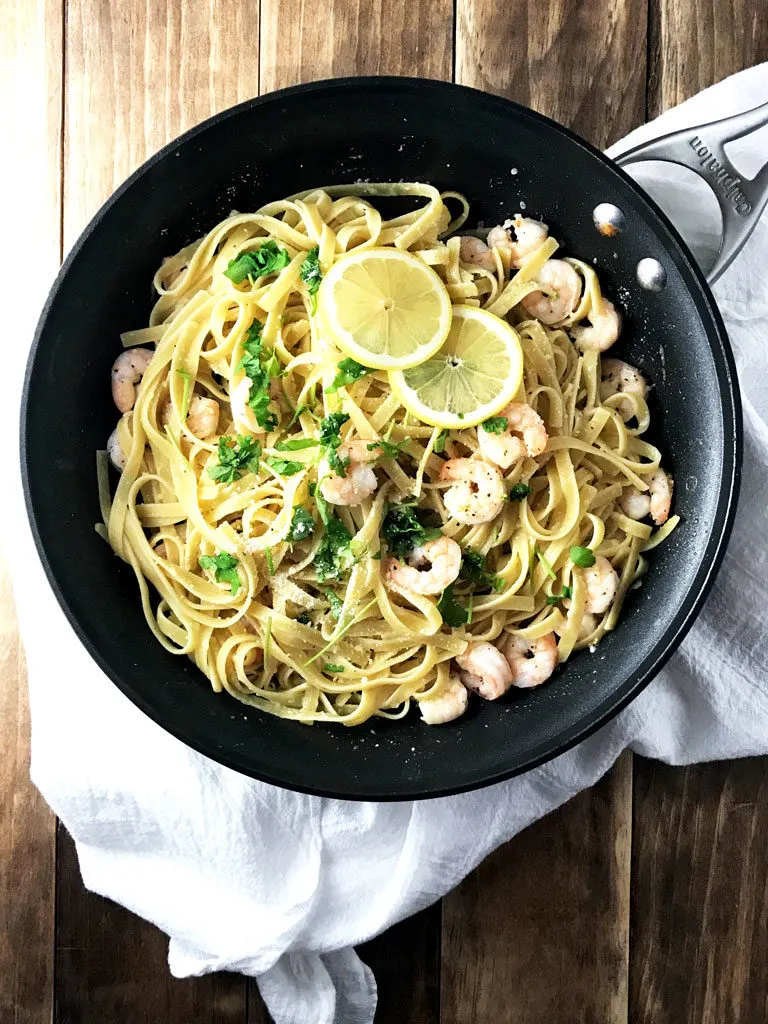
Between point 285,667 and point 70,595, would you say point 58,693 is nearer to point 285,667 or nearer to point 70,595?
point 70,595

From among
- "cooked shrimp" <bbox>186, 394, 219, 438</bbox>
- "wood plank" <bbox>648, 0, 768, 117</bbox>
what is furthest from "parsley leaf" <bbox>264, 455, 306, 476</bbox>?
"wood plank" <bbox>648, 0, 768, 117</bbox>

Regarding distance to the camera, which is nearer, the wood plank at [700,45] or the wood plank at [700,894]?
the wood plank at [700,45]

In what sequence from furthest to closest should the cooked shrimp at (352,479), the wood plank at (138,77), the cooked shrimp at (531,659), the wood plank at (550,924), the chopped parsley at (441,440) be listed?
the wood plank at (550,924) → the wood plank at (138,77) → the cooked shrimp at (531,659) → the chopped parsley at (441,440) → the cooked shrimp at (352,479)

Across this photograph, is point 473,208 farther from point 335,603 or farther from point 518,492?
point 335,603

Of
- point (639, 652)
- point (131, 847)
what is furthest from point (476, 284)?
point (131, 847)

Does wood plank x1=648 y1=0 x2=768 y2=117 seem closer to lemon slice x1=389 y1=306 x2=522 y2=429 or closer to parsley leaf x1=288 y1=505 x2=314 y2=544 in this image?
lemon slice x1=389 y1=306 x2=522 y2=429

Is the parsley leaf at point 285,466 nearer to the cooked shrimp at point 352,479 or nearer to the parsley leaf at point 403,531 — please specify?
the cooked shrimp at point 352,479

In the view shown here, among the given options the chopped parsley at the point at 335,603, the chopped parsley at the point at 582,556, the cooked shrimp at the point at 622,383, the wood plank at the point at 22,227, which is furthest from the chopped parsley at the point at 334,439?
the wood plank at the point at 22,227
